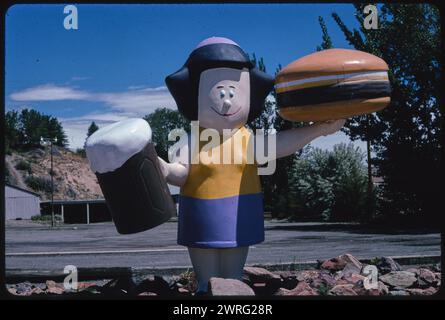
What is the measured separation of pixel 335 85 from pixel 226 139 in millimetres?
1005

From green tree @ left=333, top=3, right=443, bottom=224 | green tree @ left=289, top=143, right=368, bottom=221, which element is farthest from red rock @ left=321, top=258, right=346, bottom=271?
green tree @ left=289, top=143, right=368, bottom=221

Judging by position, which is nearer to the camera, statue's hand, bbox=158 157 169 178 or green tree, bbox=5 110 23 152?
statue's hand, bbox=158 157 169 178

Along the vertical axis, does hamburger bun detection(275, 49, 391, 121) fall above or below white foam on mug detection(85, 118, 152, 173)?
above

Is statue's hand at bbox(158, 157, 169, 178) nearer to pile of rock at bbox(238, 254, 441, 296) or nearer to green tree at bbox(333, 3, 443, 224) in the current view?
pile of rock at bbox(238, 254, 441, 296)

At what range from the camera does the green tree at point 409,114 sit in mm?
14070

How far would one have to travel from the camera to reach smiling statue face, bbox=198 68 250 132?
4777mm

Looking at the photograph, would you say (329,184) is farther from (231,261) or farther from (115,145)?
(115,145)

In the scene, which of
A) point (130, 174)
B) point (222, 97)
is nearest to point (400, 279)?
point (222, 97)

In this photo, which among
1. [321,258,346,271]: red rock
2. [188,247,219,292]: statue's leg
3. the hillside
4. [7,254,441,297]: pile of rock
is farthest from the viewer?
the hillside

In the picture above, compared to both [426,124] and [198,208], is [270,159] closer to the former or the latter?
[198,208]

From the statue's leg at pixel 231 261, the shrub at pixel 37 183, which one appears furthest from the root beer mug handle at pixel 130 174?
the shrub at pixel 37 183

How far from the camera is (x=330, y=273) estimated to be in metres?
6.29

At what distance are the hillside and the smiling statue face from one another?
181ft

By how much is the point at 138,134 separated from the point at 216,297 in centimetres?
125
